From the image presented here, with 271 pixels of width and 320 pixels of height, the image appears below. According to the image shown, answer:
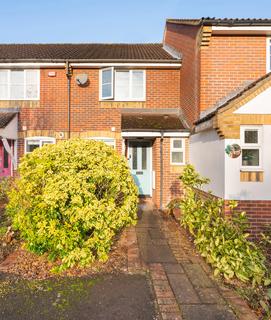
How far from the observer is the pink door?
11320mm

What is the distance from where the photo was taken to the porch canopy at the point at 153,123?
9680 millimetres

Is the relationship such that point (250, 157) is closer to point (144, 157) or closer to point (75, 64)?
point (144, 157)

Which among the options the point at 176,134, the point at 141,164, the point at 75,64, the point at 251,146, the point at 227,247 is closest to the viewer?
the point at 227,247

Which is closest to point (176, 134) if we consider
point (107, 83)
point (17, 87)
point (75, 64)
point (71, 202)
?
point (107, 83)

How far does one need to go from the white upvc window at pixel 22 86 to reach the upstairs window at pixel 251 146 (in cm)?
852

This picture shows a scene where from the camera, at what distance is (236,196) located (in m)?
6.79

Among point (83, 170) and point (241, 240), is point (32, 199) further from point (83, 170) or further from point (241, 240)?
point (241, 240)

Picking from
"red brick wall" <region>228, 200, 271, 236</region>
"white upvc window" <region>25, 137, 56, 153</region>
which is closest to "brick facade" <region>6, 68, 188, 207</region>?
"white upvc window" <region>25, 137, 56, 153</region>

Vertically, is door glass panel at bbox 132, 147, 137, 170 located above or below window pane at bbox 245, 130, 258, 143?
below

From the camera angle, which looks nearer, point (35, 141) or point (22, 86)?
point (35, 141)

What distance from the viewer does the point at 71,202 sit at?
188 inches

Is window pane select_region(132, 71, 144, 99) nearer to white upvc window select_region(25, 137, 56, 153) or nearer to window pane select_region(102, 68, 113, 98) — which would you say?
window pane select_region(102, 68, 113, 98)

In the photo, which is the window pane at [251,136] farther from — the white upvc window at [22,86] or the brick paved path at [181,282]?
the white upvc window at [22,86]

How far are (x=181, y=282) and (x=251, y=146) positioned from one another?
4051 millimetres
